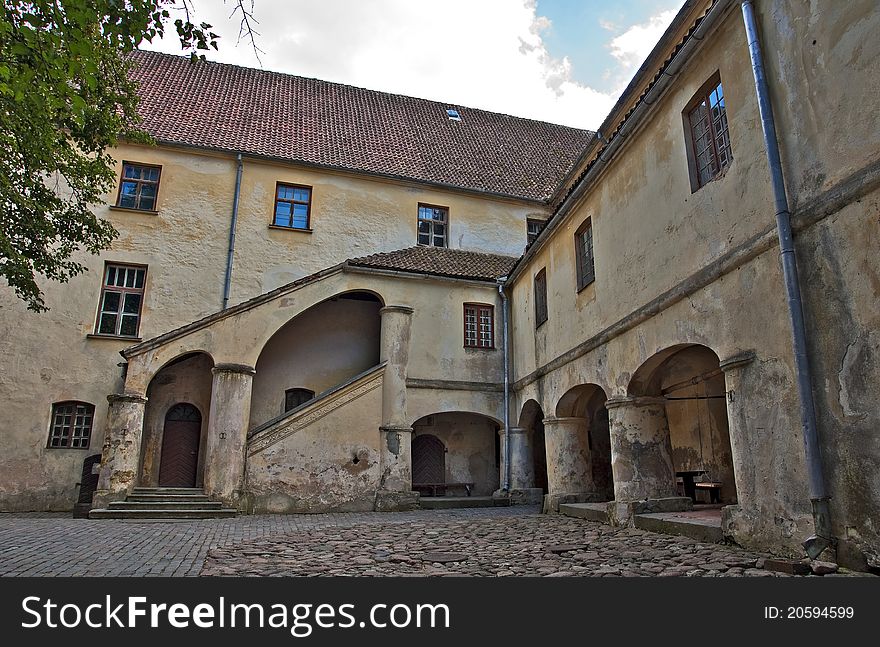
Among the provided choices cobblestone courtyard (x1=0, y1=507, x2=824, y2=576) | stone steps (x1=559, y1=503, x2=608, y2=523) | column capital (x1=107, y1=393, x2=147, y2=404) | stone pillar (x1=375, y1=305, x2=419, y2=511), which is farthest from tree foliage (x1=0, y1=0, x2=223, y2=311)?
stone steps (x1=559, y1=503, x2=608, y2=523)

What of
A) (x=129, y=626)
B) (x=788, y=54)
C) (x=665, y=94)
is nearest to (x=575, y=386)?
(x=665, y=94)

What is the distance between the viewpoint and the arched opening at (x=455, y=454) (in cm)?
1670

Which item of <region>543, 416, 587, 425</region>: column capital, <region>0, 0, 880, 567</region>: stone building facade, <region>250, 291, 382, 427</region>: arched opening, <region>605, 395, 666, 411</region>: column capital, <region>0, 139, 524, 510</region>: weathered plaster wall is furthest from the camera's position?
<region>250, 291, 382, 427</region>: arched opening

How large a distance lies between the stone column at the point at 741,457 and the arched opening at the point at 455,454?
1020 centimetres

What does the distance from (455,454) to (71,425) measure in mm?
10253

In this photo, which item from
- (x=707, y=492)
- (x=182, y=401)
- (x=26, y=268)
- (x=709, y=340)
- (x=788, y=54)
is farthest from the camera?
(x=182, y=401)

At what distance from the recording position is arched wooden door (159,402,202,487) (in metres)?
14.8

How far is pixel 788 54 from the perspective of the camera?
19.3 ft

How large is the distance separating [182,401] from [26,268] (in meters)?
6.07

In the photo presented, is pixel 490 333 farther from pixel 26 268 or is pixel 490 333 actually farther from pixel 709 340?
pixel 26 268

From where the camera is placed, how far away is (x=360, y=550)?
7.09 metres

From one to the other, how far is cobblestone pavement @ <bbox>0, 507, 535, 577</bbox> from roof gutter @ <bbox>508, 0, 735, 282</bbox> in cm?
644

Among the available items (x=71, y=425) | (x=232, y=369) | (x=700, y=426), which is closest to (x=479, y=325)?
(x=700, y=426)

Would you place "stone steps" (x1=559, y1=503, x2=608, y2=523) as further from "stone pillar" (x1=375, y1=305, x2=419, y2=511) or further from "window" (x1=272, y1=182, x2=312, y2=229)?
"window" (x1=272, y1=182, x2=312, y2=229)
